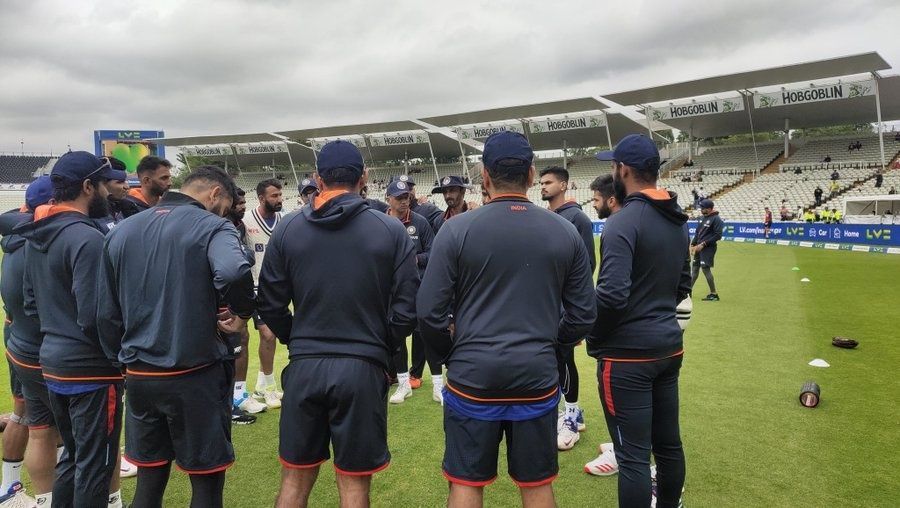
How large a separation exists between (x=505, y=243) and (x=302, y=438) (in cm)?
146

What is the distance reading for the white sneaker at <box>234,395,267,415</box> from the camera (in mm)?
5309

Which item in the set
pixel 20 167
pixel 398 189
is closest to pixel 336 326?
pixel 398 189

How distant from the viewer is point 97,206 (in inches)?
123

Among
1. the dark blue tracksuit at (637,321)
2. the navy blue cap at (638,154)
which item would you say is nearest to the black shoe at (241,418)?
the dark blue tracksuit at (637,321)

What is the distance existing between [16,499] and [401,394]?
320 centimetres

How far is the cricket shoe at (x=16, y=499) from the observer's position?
3647mm

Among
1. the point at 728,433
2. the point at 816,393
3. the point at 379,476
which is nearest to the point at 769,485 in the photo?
the point at 728,433

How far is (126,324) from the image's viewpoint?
106 inches

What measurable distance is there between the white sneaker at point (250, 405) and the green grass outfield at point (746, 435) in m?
0.12

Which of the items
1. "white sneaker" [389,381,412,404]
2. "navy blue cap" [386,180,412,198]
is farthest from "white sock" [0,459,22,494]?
"navy blue cap" [386,180,412,198]

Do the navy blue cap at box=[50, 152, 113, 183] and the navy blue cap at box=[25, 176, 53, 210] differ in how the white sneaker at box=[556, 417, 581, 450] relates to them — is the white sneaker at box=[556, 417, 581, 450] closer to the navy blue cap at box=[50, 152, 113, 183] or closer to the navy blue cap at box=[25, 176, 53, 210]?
the navy blue cap at box=[50, 152, 113, 183]

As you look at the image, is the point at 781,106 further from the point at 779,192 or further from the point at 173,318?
the point at 173,318

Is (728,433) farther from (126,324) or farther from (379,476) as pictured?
(126,324)

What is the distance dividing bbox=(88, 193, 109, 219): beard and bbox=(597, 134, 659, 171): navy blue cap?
3.09m
